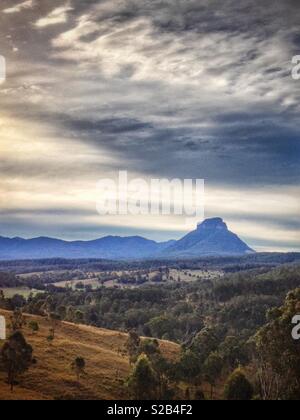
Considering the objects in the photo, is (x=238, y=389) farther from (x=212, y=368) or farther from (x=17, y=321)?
(x=17, y=321)

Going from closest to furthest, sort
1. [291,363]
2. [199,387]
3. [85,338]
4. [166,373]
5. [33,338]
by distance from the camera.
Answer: [291,363] < [166,373] < [199,387] < [33,338] < [85,338]

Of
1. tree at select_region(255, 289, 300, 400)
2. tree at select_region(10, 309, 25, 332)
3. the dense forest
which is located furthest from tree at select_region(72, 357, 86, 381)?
tree at select_region(255, 289, 300, 400)

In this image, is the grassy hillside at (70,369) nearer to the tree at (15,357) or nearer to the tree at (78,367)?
the tree at (78,367)

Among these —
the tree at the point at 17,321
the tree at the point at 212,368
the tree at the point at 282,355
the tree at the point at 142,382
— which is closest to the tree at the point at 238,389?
the tree at the point at 282,355

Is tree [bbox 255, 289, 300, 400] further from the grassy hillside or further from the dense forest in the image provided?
the grassy hillside

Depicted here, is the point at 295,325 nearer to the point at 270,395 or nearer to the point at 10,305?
the point at 270,395

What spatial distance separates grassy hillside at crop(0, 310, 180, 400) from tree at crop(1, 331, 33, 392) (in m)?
1.48

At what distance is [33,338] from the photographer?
83938 mm

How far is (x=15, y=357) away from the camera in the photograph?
5716cm

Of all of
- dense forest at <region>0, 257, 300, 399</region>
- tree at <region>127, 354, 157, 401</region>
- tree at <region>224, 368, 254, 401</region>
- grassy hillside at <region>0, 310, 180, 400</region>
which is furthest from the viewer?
grassy hillside at <region>0, 310, 180, 400</region>

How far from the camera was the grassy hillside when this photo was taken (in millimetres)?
57656
